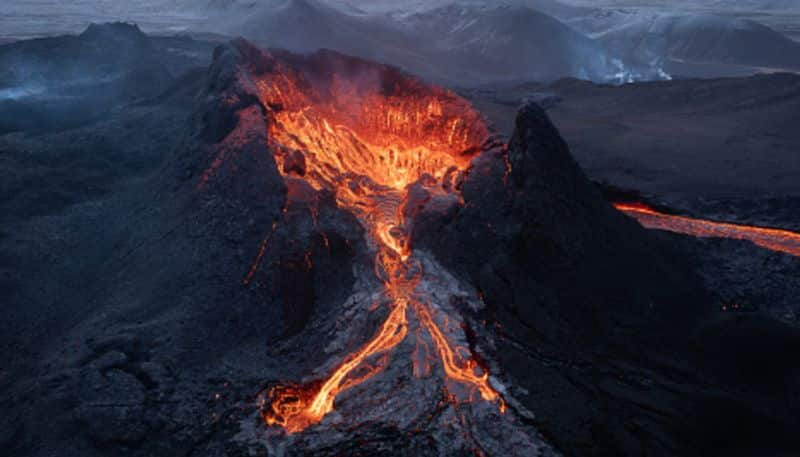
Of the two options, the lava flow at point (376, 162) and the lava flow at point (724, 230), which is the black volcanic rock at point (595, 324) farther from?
the lava flow at point (724, 230)

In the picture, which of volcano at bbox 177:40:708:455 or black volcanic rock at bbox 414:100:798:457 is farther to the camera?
volcano at bbox 177:40:708:455

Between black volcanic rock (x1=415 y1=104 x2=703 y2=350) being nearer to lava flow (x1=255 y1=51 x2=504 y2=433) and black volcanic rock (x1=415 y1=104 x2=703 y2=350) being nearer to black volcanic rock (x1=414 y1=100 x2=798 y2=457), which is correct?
black volcanic rock (x1=414 y1=100 x2=798 y2=457)

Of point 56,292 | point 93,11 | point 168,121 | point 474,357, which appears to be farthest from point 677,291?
point 93,11

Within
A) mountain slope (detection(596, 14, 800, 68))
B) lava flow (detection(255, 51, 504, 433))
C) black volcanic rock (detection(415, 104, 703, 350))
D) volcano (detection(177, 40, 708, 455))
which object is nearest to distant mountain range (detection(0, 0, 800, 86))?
mountain slope (detection(596, 14, 800, 68))

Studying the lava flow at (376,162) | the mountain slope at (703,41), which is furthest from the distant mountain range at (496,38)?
the lava flow at (376,162)

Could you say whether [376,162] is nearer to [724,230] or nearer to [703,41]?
[724,230]

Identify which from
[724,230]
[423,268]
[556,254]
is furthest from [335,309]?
[724,230]
